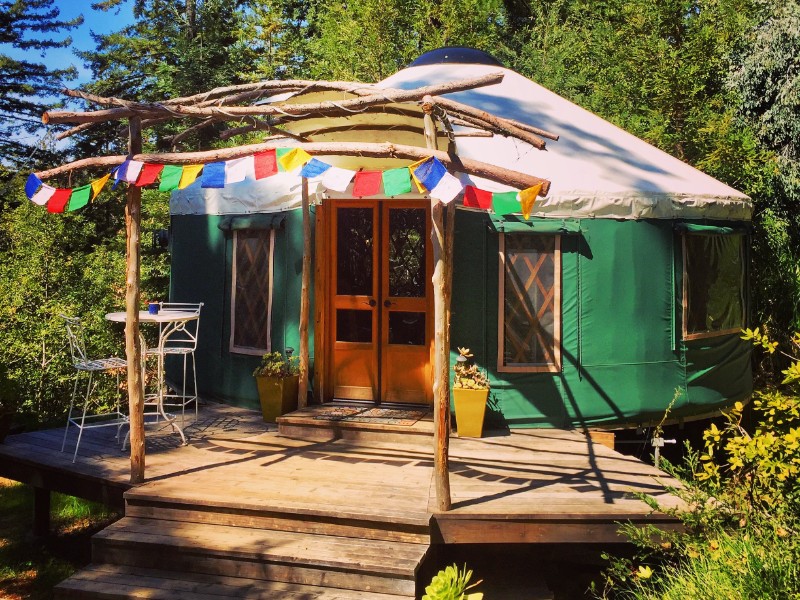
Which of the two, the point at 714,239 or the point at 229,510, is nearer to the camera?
the point at 229,510

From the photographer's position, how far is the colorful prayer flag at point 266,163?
3.91 m

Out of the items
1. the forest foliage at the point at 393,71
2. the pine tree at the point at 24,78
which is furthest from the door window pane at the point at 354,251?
the pine tree at the point at 24,78

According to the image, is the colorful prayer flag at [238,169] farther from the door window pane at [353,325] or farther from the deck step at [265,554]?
the door window pane at [353,325]

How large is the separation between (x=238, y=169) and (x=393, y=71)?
920 cm

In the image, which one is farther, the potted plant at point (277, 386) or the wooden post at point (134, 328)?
the potted plant at point (277, 386)

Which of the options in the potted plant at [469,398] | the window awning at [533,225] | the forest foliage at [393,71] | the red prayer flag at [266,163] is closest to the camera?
the red prayer flag at [266,163]

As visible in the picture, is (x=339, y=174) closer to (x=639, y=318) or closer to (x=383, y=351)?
(x=383, y=351)

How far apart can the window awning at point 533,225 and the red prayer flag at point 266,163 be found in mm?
2275

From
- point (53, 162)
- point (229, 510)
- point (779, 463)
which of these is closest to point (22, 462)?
point (229, 510)

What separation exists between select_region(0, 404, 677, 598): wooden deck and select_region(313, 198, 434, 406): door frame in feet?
2.81

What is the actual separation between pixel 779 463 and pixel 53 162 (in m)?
15.7

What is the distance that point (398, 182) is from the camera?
3.66m

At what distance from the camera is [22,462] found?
4.88m

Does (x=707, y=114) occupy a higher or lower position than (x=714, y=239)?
higher
